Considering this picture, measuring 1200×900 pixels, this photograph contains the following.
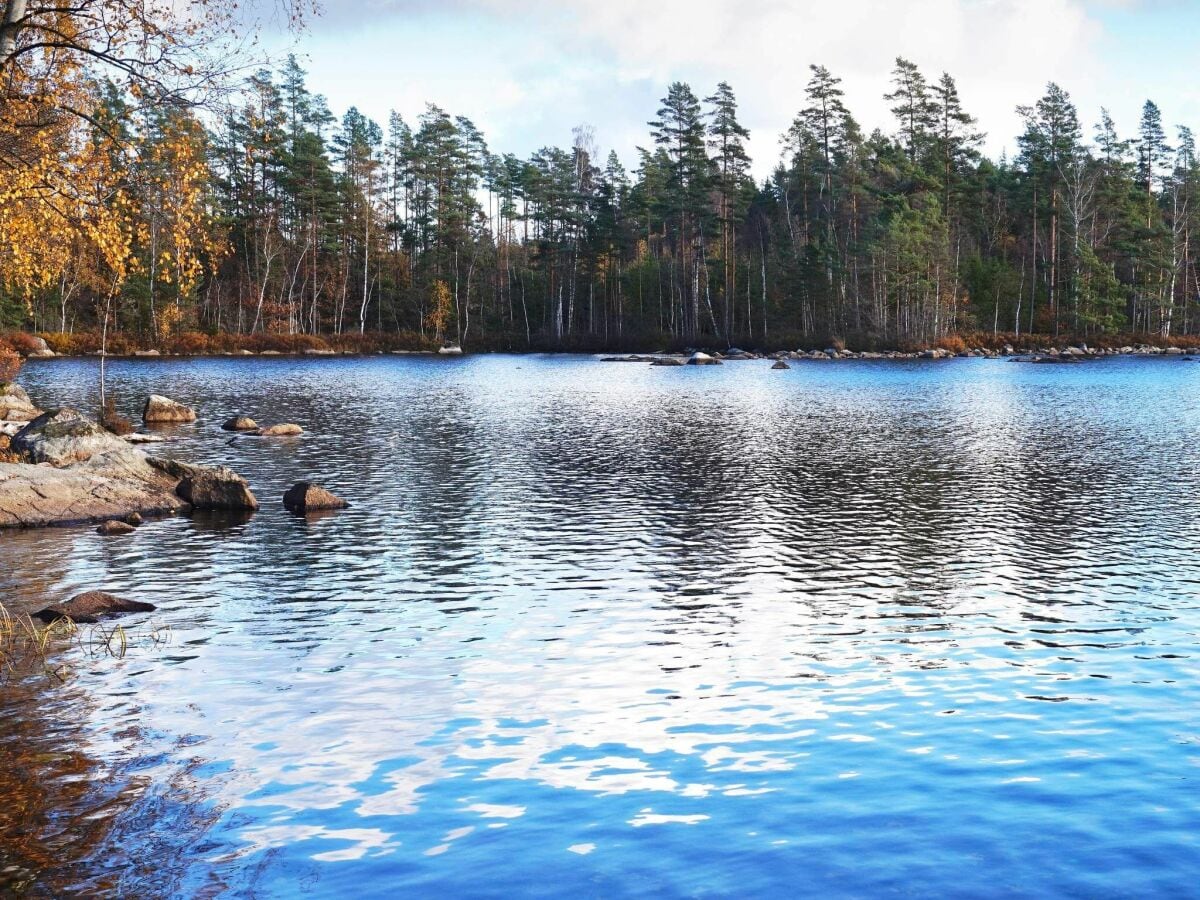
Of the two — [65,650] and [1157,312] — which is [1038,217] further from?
[65,650]

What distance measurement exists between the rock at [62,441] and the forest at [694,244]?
6930cm

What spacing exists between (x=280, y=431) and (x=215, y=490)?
16.7 metres

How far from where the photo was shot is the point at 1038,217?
388 ft

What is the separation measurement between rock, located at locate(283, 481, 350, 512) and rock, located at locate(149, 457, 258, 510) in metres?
0.94

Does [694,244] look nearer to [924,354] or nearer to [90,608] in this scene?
[924,354]

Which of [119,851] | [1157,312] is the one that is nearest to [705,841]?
[119,851]

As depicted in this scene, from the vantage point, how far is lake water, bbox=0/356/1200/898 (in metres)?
8.57

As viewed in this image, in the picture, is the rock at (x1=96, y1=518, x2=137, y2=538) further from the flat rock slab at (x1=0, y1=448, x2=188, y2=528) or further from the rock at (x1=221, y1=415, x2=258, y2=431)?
the rock at (x1=221, y1=415, x2=258, y2=431)

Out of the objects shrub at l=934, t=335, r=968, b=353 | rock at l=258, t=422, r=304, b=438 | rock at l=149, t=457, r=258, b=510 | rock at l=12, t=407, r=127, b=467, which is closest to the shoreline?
shrub at l=934, t=335, r=968, b=353

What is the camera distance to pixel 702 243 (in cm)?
11988

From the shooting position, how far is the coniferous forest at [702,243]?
110 m

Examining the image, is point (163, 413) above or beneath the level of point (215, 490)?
above

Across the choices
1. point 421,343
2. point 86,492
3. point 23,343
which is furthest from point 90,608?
point 421,343

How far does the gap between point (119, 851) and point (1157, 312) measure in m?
130
